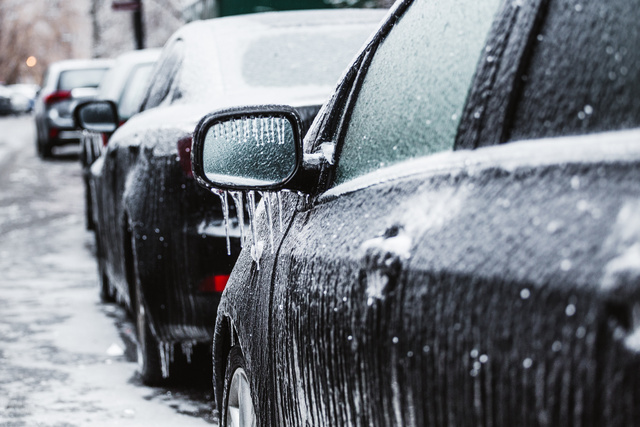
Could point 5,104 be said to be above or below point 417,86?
below

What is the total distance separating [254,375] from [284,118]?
0.69 meters

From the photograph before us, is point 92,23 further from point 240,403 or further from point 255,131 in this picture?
point 255,131

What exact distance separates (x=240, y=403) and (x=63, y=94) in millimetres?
18607

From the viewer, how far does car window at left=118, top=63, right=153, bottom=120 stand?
27.0 ft

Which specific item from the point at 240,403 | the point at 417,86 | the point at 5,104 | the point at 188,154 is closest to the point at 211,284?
the point at 188,154

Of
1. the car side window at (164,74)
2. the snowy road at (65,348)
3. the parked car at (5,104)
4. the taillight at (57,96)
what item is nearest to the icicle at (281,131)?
the snowy road at (65,348)

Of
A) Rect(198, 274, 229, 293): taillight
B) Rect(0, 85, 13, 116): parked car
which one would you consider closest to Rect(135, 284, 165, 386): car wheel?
Rect(198, 274, 229, 293): taillight

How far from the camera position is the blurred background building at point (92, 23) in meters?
18.6

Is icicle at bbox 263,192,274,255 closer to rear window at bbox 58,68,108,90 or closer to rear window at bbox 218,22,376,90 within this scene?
rear window at bbox 218,22,376,90

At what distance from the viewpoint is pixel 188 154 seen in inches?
185

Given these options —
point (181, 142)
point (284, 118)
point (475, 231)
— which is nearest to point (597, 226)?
point (475, 231)

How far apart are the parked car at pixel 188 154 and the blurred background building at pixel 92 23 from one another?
36.9 ft

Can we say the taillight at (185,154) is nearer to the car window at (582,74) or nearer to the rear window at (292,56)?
the rear window at (292,56)

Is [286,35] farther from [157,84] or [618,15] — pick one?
[618,15]
